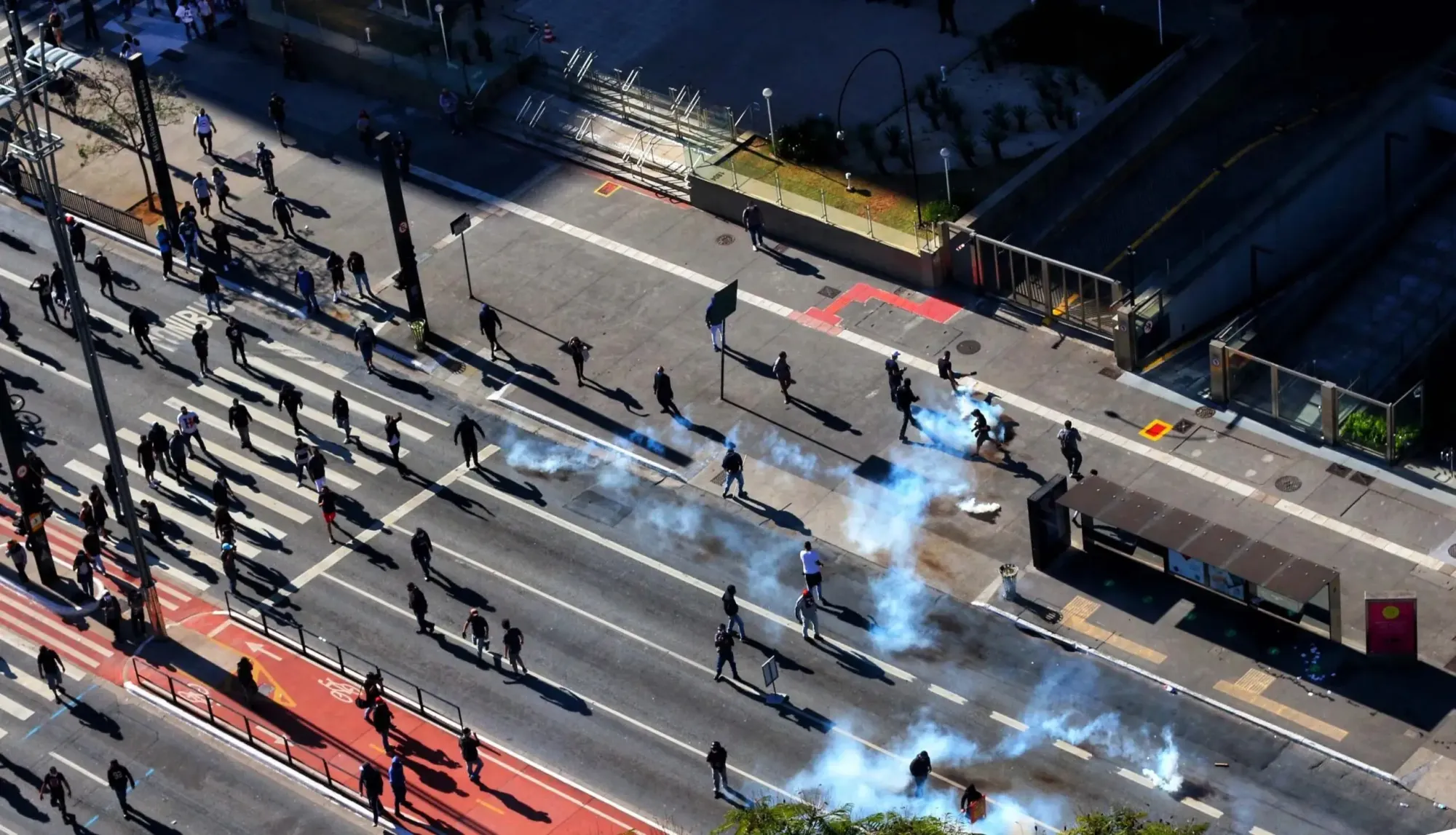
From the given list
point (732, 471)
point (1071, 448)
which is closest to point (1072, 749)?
point (1071, 448)

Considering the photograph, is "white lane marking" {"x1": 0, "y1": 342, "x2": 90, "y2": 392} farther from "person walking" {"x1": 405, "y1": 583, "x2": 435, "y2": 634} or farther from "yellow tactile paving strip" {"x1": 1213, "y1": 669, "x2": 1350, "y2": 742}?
"yellow tactile paving strip" {"x1": 1213, "y1": 669, "x2": 1350, "y2": 742}

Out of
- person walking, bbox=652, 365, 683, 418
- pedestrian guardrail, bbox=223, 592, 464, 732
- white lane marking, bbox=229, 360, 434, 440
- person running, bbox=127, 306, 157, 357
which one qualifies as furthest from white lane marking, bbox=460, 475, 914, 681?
person running, bbox=127, 306, 157, 357

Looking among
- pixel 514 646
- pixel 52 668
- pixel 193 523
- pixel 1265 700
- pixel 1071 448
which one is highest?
pixel 1071 448

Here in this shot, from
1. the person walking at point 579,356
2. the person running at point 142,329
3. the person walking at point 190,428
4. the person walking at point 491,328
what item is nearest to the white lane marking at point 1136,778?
the person walking at point 579,356

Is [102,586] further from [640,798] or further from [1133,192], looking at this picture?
[1133,192]

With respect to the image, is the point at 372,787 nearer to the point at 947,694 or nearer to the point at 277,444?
the point at 947,694
